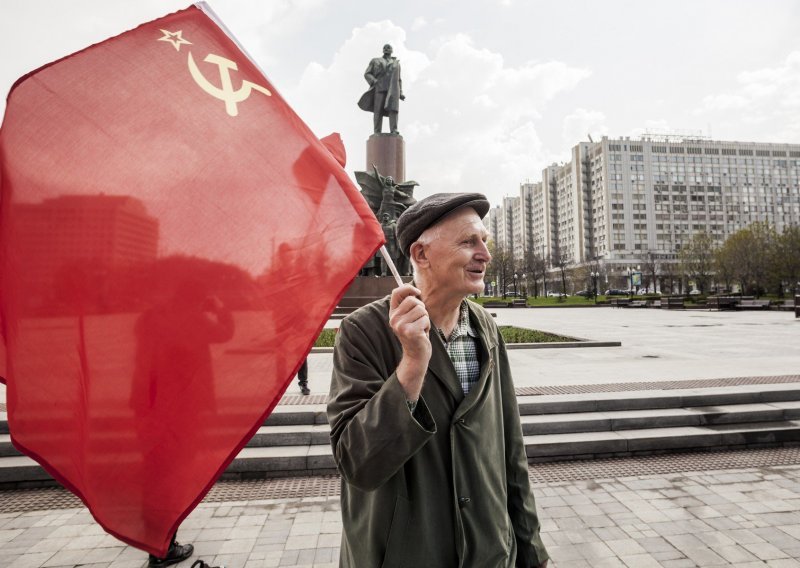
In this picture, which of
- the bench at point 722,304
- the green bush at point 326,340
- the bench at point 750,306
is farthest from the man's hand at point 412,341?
the bench at point 722,304

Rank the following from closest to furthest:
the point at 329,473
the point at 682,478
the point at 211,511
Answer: the point at 211,511 → the point at 682,478 → the point at 329,473

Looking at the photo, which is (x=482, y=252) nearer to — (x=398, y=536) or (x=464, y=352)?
(x=464, y=352)

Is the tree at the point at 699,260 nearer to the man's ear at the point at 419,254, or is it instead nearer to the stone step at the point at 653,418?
the stone step at the point at 653,418

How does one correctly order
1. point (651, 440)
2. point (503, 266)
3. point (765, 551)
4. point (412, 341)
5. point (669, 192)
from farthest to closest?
point (669, 192)
point (503, 266)
point (651, 440)
point (765, 551)
point (412, 341)

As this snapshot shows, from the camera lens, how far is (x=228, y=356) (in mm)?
1893

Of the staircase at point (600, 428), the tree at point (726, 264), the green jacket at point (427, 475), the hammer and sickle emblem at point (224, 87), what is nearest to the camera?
the green jacket at point (427, 475)

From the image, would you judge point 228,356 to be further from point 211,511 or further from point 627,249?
point 627,249

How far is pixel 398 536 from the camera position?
1521 millimetres

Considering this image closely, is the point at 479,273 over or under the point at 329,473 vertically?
over

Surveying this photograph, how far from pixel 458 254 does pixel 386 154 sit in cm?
2021

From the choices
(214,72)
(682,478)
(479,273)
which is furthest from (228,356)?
(682,478)

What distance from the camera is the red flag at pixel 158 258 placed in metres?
1.80

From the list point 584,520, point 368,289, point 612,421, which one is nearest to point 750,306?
point 368,289

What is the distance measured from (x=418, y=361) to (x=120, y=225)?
1468 millimetres
